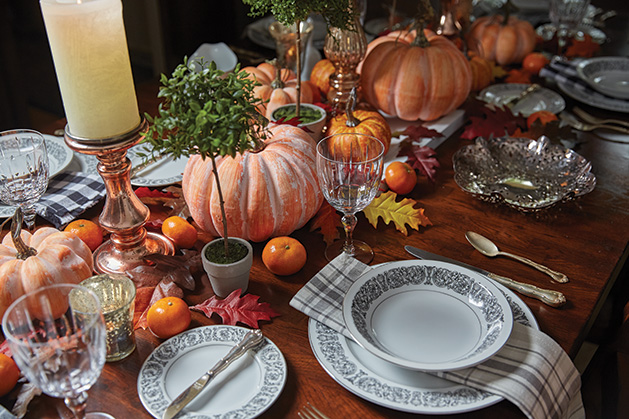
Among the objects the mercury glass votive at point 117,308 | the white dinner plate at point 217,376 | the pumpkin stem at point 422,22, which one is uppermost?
the pumpkin stem at point 422,22

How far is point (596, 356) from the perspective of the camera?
142cm

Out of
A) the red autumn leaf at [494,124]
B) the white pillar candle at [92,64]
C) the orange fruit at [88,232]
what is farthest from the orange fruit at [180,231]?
the red autumn leaf at [494,124]

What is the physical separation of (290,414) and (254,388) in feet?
0.21

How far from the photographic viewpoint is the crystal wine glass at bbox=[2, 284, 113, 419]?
0.65m

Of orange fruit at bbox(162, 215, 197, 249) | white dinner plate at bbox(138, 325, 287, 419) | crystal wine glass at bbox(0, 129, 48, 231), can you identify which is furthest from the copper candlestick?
white dinner plate at bbox(138, 325, 287, 419)

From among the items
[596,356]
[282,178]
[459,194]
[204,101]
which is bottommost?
[596,356]

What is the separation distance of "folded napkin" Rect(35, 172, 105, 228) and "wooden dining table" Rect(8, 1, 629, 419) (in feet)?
0.10

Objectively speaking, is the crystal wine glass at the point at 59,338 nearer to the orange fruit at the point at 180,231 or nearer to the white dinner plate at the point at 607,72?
the orange fruit at the point at 180,231

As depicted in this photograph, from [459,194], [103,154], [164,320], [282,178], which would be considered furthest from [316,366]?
[459,194]

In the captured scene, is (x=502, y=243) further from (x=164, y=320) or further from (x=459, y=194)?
(x=164, y=320)

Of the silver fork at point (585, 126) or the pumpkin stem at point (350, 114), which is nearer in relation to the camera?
the pumpkin stem at point (350, 114)

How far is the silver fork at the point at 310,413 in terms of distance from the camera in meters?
0.77

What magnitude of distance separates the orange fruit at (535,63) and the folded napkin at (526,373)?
4.53ft

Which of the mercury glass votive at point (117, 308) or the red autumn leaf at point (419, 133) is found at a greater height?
the mercury glass votive at point (117, 308)
